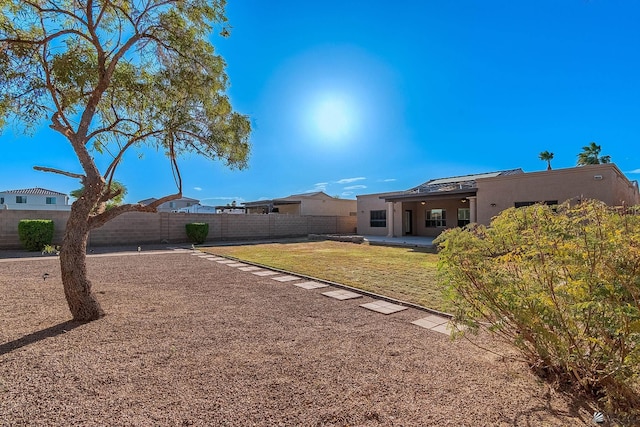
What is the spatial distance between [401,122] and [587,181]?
27.6 ft

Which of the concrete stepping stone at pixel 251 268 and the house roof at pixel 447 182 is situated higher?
the house roof at pixel 447 182

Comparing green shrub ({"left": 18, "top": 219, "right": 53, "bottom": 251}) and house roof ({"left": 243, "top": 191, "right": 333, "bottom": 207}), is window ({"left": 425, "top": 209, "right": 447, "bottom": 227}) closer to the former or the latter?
house roof ({"left": 243, "top": 191, "right": 333, "bottom": 207})

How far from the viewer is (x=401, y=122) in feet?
49.8

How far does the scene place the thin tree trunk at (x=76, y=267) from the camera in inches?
173

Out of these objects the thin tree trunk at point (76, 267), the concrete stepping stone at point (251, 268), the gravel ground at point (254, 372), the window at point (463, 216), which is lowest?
the gravel ground at point (254, 372)

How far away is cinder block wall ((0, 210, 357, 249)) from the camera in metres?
14.5

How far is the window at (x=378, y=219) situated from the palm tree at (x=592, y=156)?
1711cm

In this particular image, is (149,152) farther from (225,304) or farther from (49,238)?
(49,238)

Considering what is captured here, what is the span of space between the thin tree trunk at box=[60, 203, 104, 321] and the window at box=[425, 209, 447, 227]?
846 inches

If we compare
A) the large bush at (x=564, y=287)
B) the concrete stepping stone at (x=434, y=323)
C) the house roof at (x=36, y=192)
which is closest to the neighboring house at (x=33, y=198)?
the house roof at (x=36, y=192)

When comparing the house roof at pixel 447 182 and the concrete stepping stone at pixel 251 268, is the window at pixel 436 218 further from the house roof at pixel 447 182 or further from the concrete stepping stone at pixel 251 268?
the concrete stepping stone at pixel 251 268

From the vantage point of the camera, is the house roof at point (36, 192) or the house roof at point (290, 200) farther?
the house roof at point (36, 192)

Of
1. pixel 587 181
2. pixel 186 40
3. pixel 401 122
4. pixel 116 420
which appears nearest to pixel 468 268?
pixel 116 420

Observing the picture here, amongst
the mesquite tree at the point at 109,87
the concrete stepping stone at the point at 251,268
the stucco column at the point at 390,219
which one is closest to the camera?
the mesquite tree at the point at 109,87
